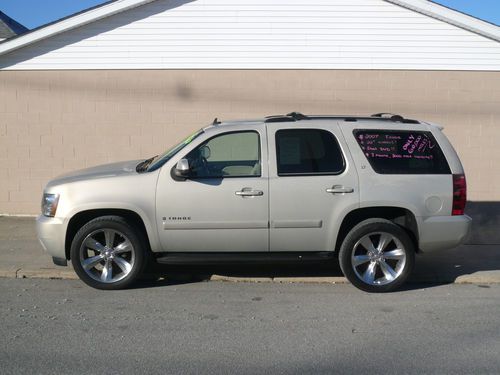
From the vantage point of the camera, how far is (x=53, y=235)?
6246 millimetres

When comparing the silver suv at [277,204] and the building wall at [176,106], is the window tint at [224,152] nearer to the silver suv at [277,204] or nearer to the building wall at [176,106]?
the silver suv at [277,204]

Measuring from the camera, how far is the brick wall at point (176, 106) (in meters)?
10.4

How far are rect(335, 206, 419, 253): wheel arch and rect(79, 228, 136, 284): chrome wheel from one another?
2318mm

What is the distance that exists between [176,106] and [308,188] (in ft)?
16.0

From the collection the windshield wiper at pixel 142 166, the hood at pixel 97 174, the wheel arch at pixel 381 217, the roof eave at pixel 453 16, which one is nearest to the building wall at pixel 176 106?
the roof eave at pixel 453 16

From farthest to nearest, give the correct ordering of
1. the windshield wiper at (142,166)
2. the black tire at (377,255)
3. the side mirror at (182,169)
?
1. the windshield wiper at (142,166)
2. the black tire at (377,255)
3. the side mirror at (182,169)

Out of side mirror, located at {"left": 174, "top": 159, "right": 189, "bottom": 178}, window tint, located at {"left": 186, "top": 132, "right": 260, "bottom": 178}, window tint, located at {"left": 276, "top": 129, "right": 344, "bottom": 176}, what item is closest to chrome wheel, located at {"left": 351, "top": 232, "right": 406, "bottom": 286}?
window tint, located at {"left": 276, "top": 129, "right": 344, "bottom": 176}

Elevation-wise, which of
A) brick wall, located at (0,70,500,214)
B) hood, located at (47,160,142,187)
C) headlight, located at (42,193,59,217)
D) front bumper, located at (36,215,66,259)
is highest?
brick wall, located at (0,70,500,214)

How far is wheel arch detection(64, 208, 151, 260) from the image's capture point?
20.8 ft

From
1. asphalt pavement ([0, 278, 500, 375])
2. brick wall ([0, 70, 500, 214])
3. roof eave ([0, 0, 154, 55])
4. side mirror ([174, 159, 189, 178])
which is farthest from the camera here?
brick wall ([0, 70, 500, 214])

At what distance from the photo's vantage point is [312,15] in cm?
1027

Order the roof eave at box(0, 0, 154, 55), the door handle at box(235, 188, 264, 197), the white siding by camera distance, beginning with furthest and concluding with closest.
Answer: the white siding, the roof eave at box(0, 0, 154, 55), the door handle at box(235, 188, 264, 197)

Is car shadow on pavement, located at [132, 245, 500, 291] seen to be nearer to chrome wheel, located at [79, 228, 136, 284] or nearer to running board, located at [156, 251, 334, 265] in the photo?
running board, located at [156, 251, 334, 265]

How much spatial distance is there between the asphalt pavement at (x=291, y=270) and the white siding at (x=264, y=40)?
387cm
